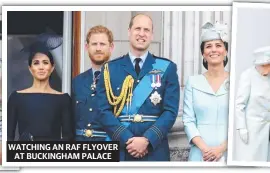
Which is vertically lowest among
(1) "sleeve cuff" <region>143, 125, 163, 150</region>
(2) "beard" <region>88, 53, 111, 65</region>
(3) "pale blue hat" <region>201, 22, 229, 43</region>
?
(1) "sleeve cuff" <region>143, 125, 163, 150</region>

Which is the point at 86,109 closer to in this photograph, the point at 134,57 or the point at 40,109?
the point at 40,109

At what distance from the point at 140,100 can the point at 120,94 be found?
127 millimetres

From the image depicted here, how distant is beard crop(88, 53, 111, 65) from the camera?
4602 mm

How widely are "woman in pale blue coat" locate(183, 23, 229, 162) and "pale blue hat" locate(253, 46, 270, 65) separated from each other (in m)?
0.18

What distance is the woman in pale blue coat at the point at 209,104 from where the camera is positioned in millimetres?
4598

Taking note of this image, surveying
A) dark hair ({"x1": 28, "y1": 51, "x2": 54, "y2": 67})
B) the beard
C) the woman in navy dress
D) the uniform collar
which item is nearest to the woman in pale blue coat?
the uniform collar

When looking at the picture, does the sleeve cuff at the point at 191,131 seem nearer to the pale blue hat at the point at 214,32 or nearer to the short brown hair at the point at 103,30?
the pale blue hat at the point at 214,32

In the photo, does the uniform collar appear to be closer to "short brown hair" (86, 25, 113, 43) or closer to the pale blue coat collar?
"short brown hair" (86, 25, 113, 43)

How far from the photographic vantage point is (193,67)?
4602 millimetres

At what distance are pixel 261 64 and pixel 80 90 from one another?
43.7 inches

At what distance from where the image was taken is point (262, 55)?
15.0 feet

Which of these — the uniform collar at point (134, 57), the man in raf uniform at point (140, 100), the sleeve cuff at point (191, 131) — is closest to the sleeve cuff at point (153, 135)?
the man in raf uniform at point (140, 100)

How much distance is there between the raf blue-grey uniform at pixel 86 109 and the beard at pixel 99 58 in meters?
0.07
